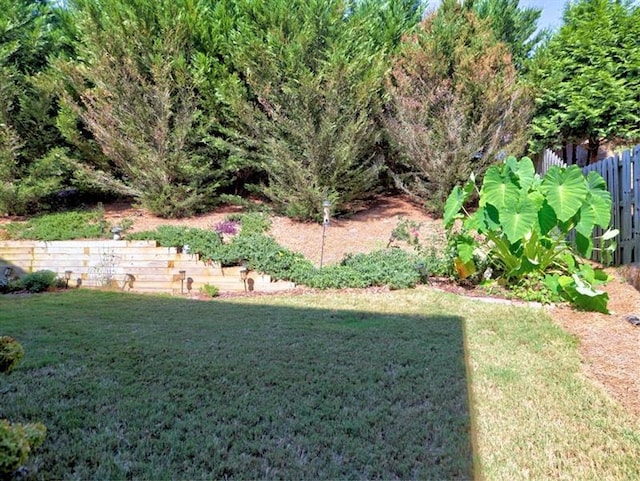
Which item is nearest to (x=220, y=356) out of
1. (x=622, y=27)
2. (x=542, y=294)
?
(x=542, y=294)

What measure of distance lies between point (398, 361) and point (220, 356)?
51.3 inches

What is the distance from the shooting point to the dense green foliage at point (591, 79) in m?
7.38

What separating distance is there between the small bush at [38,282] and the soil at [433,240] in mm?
1667

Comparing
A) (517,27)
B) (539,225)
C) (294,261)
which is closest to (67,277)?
(294,261)

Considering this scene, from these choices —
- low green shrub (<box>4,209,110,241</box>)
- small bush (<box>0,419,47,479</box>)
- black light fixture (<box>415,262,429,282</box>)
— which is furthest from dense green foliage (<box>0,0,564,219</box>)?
small bush (<box>0,419,47,479</box>)

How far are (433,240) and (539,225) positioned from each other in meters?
1.99

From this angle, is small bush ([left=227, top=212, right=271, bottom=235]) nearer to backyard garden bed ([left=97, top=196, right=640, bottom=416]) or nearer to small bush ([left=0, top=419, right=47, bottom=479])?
backyard garden bed ([left=97, top=196, right=640, bottom=416])

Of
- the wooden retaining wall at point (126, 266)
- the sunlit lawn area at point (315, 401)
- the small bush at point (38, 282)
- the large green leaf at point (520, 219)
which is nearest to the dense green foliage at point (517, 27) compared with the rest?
the large green leaf at point (520, 219)

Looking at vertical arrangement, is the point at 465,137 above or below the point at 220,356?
above

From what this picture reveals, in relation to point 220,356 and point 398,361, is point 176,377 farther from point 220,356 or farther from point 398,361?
point 398,361

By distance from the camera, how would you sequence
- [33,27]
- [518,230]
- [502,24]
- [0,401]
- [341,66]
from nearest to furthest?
[0,401] < [518,230] < [341,66] < [33,27] < [502,24]

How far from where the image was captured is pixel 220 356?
3062mm

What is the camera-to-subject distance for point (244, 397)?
2379 millimetres

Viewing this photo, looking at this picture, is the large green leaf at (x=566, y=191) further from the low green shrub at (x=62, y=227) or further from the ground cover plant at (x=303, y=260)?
the low green shrub at (x=62, y=227)
